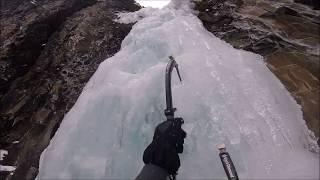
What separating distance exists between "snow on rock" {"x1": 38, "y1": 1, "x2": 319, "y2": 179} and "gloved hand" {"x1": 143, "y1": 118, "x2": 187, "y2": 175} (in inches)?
34.5

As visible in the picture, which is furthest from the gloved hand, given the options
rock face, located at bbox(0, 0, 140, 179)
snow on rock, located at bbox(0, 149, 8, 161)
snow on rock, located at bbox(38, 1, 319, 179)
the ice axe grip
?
snow on rock, located at bbox(0, 149, 8, 161)

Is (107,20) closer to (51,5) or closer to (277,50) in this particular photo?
(51,5)

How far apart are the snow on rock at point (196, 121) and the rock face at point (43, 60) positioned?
866 mm

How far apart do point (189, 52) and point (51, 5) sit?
5.21m

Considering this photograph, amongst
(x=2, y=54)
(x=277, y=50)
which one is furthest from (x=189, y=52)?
(x=2, y=54)

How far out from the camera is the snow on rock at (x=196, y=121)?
4.65 metres

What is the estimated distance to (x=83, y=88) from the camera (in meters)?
7.28

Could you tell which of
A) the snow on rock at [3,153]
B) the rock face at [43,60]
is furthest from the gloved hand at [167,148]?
the snow on rock at [3,153]

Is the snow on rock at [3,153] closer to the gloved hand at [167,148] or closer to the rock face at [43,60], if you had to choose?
the rock face at [43,60]

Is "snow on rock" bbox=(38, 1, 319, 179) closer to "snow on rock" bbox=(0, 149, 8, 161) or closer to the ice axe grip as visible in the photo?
the ice axe grip

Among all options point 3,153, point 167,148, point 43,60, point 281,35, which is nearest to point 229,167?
point 167,148

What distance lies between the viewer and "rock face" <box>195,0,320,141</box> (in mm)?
5539

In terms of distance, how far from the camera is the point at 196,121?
5.05 metres

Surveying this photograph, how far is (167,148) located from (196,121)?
1307 mm
